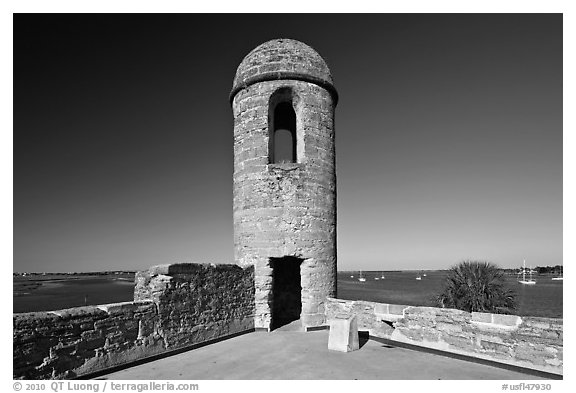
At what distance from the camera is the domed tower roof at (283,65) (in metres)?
9.88

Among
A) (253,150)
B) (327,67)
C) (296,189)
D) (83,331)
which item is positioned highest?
(327,67)

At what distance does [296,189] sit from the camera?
9484 millimetres

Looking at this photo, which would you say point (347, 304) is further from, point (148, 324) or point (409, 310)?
point (148, 324)

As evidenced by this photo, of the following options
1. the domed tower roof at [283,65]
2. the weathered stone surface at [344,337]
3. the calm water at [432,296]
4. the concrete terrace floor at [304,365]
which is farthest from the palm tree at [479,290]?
the domed tower roof at [283,65]

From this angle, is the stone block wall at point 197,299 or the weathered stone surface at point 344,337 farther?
the weathered stone surface at point 344,337

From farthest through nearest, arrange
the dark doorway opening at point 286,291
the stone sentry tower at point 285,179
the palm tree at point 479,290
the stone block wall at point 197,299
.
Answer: the dark doorway opening at point 286,291 < the palm tree at point 479,290 < the stone sentry tower at point 285,179 < the stone block wall at point 197,299

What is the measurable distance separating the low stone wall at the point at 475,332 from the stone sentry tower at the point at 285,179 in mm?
1789

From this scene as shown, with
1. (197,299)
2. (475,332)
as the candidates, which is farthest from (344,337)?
(197,299)

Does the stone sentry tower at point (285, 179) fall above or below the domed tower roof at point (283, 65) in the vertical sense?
below

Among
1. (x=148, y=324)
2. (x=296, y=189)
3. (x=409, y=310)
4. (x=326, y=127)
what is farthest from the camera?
(x=326, y=127)

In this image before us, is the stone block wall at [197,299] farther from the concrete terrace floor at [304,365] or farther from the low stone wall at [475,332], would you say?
the low stone wall at [475,332]

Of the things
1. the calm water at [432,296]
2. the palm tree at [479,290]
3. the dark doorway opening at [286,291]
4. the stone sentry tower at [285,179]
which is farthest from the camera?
the calm water at [432,296]
